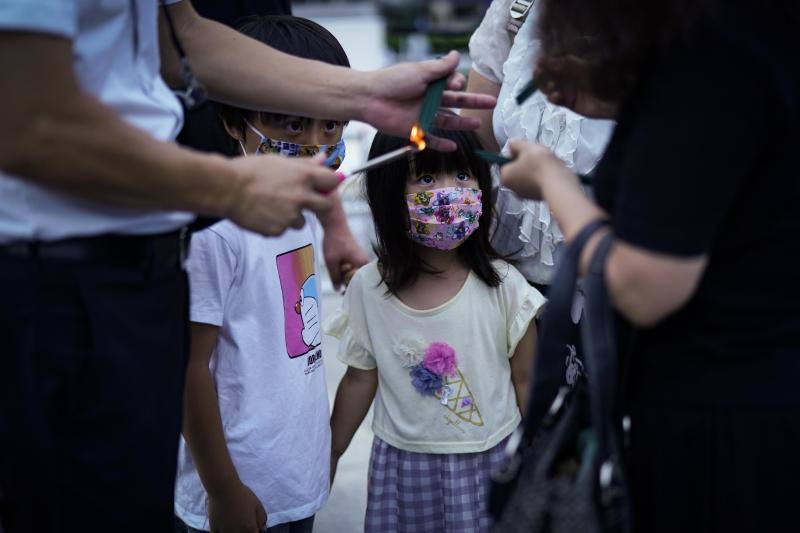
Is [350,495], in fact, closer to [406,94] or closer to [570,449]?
[406,94]

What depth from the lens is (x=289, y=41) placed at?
2498 millimetres

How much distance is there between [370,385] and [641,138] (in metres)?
1.54

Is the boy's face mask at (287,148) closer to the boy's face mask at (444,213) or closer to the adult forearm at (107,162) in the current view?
the boy's face mask at (444,213)

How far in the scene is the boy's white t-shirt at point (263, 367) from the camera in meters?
2.16

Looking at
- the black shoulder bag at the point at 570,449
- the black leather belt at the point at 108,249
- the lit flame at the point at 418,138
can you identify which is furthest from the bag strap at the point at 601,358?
the black leather belt at the point at 108,249

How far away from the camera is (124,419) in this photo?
1485mm

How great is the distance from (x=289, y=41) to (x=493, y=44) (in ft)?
2.04

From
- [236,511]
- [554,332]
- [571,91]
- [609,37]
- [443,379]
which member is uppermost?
[609,37]

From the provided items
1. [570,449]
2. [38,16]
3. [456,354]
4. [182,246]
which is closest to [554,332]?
[570,449]

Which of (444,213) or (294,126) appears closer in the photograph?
(294,126)

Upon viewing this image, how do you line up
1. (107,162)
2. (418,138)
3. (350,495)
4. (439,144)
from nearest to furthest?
(107,162) < (418,138) < (439,144) < (350,495)

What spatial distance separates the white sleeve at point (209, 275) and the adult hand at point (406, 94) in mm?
458

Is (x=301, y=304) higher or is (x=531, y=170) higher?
(x=531, y=170)

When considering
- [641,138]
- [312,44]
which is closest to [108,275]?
[641,138]
